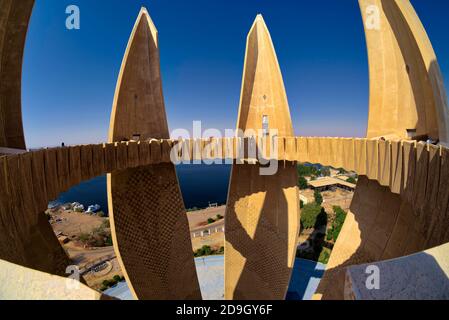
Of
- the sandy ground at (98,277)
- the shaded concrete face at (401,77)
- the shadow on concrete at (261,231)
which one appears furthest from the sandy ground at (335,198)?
the shaded concrete face at (401,77)

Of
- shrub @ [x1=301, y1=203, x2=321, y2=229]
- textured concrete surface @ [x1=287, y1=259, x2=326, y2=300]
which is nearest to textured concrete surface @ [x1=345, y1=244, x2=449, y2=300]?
textured concrete surface @ [x1=287, y1=259, x2=326, y2=300]

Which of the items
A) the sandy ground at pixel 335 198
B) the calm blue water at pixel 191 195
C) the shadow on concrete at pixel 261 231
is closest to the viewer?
the shadow on concrete at pixel 261 231

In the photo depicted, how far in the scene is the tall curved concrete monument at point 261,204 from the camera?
1019 centimetres

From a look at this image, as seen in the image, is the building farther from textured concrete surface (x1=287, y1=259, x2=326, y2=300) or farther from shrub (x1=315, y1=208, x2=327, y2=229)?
textured concrete surface (x1=287, y1=259, x2=326, y2=300)

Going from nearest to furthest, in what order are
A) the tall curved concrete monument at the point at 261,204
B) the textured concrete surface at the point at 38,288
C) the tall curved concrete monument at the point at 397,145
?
the textured concrete surface at the point at 38,288
the tall curved concrete monument at the point at 397,145
the tall curved concrete monument at the point at 261,204

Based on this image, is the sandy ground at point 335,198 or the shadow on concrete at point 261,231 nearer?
the shadow on concrete at point 261,231

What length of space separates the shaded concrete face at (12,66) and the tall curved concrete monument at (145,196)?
103 inches

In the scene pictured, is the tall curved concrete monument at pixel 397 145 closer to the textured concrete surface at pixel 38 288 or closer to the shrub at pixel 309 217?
the textured concrete surface at pixel 38 288

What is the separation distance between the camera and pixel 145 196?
9078mm

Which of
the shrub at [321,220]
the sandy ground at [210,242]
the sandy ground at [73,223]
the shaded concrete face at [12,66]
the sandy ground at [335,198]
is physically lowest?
the sandy ground at [73,223]

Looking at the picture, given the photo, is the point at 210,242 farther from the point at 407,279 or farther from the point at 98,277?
the point at 407,279

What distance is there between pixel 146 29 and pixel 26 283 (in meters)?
9.27

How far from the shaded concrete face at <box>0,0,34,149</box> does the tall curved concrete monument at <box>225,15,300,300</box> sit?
7257 mm

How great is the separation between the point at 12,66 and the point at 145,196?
5.34 meters
